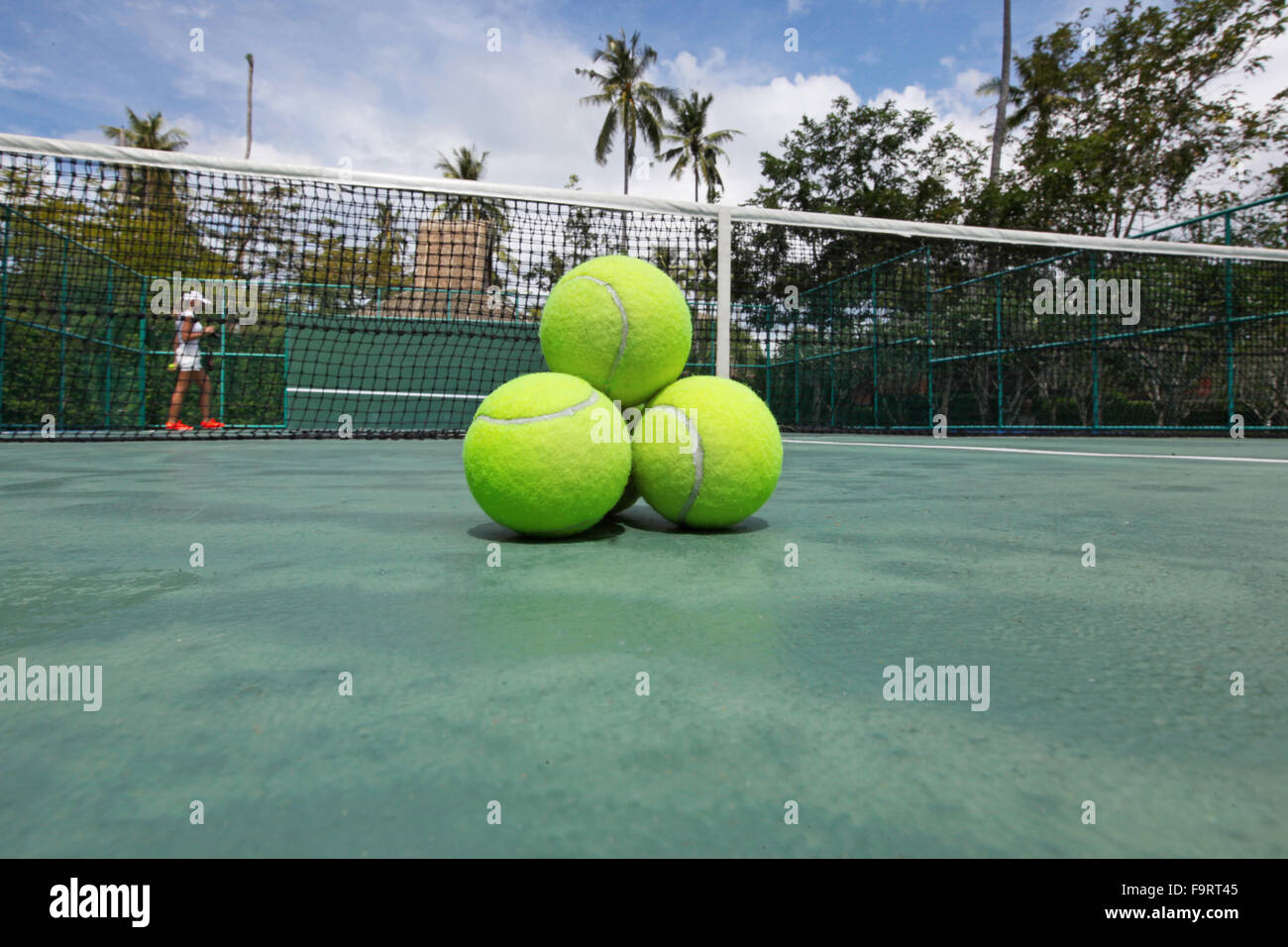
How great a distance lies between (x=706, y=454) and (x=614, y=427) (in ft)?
0.91

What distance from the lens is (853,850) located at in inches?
24.7

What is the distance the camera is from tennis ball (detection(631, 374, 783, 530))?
83.9 inches

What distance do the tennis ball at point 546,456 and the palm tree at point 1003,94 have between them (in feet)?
74.1

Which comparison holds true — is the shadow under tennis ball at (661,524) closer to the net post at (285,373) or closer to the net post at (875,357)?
the net post at (285,373)

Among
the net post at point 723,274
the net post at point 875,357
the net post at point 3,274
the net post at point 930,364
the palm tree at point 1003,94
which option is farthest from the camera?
the palm tree at point 1003,94

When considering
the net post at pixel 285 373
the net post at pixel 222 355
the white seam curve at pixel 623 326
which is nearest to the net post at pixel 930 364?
the net post at pixel 285 373

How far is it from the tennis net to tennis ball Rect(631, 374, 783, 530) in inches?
104

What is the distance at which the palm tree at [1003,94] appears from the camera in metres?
21.3

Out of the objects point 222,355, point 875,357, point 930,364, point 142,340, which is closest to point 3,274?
point 142,340

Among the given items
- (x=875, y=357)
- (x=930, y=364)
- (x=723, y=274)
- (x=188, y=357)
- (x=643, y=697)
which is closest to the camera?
(x=643, y=697)

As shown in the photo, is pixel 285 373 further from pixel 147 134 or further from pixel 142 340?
pixel 147 134

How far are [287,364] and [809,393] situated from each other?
890cm

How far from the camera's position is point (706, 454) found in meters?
2.12
